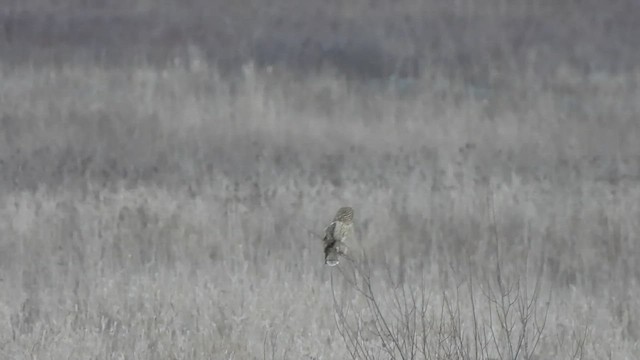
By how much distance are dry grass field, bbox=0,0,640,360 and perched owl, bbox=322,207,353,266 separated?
0.20m

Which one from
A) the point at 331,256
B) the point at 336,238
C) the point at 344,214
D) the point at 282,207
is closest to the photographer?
the point at 331,256

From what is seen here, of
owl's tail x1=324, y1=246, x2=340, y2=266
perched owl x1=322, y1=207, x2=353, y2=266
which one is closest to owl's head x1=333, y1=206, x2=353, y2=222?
perched owl x1=322, y1=207, x2=353, y2=266

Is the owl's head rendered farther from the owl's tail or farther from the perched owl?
the owl's tail

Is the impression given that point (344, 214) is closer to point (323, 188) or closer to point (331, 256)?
point (331, 256)

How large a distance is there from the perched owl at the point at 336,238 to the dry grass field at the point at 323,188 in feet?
A: 0.65

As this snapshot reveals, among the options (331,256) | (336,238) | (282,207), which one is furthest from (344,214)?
(282,207)

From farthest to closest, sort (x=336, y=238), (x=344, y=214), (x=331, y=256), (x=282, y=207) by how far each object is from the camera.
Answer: (x=282, y=207), (x=344, y=214), (x=336, y=238), (x=331, y=256)

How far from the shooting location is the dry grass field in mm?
7570

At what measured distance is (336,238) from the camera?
4.62 m

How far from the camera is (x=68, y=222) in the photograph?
11.6 meters

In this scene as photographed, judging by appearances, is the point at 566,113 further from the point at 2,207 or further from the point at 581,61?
the point at 2,207

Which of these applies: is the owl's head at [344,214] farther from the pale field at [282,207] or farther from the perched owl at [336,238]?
the pale field at [282,207]

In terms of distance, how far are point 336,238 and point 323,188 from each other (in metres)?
8.18

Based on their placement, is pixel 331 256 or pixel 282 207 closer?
pixel 331 256
